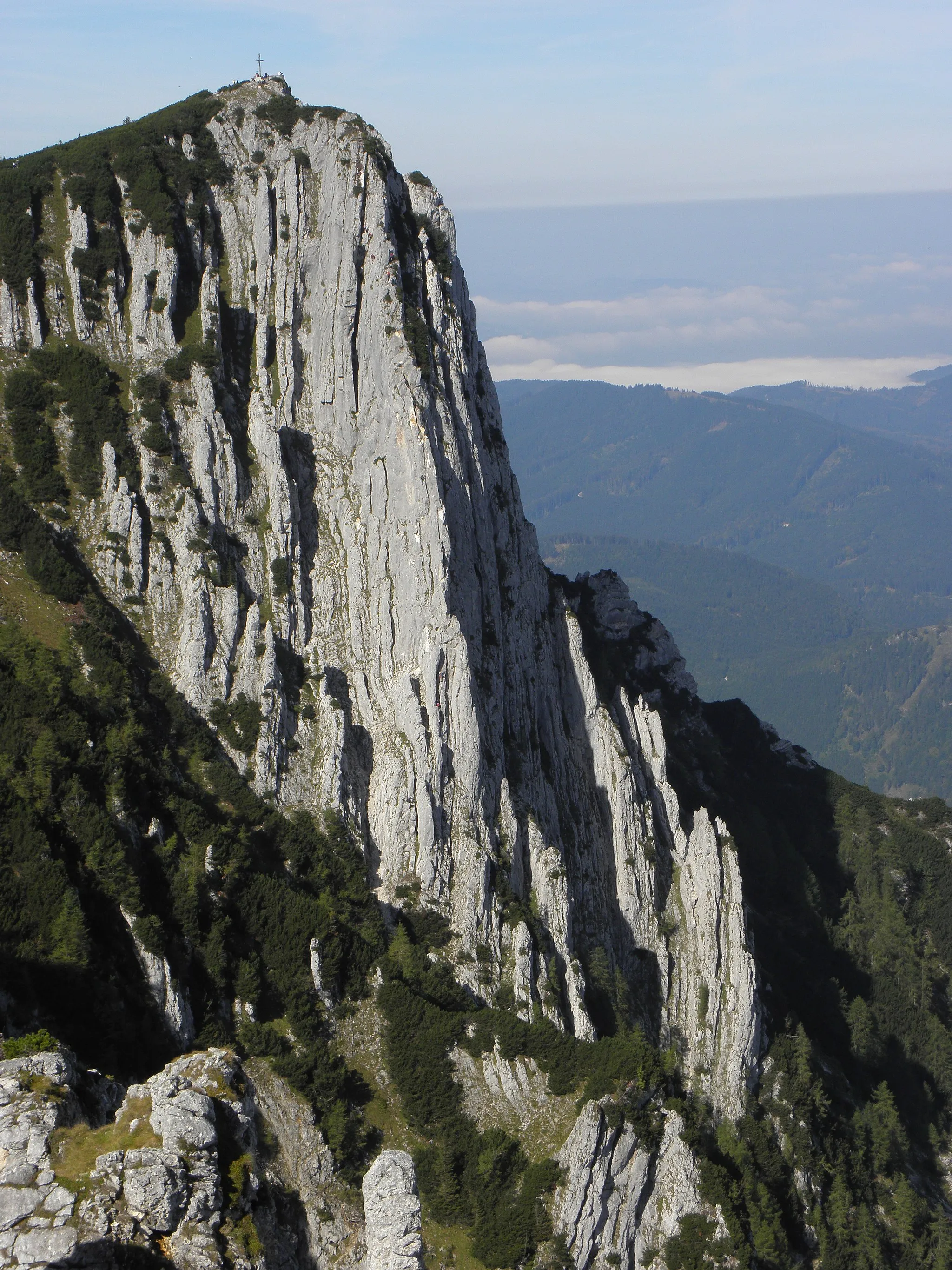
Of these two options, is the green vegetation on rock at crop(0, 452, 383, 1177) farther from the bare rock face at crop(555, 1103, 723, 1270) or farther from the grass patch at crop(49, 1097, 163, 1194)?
the grass patch at crop(49, 1097, 163, 1194)

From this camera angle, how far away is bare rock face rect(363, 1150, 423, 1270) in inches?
1287

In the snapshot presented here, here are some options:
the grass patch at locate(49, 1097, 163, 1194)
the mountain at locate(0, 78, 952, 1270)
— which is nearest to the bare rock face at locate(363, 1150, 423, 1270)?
the grass patch at locate(49, 1097, 163, 1194)

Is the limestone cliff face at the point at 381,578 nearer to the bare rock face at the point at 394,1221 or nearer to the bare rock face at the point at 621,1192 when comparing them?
the bare rock face at the point at 621,1192

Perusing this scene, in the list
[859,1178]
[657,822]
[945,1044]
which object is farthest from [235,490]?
[945,1044]

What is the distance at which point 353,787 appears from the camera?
87.0m

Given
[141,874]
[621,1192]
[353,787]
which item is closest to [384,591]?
[353,787]

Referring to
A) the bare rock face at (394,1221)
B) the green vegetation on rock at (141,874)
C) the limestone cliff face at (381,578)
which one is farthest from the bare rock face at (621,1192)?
the bare rock face at (394,1221)

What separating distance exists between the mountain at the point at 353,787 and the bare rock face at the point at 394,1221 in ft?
86.7

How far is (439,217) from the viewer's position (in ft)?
339

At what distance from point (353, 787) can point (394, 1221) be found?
5479 centimetres

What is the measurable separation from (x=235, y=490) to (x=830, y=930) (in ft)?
293

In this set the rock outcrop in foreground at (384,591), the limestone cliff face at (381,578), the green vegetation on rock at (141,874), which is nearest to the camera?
the green vegetation on rock at (141,874)

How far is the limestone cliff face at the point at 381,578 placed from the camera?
85938 millimetres

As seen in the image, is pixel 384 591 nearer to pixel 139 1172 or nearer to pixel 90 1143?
pixel 90 1143
